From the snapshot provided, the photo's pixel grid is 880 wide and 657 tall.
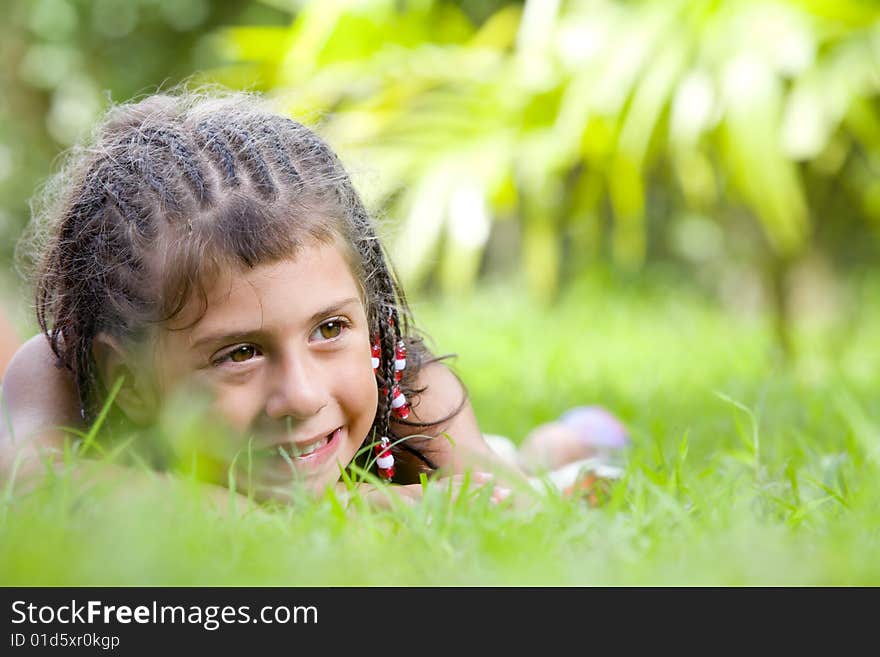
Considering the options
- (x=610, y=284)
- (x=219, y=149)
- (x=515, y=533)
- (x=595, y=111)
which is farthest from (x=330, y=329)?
(x=610, y=284)

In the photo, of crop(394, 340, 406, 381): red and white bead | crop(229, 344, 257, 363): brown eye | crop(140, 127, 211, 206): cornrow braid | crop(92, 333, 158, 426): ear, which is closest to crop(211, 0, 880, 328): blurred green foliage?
crop(394, 340, 406, 381): red and white bead

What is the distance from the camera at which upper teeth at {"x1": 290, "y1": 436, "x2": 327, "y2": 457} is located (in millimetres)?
1919

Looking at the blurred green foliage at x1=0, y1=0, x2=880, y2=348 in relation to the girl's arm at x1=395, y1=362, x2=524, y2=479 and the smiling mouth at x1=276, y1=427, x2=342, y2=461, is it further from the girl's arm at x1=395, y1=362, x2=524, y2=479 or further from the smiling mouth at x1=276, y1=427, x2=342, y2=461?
the smiling mouth at x1=276, y1=427, x2=342, y2=461


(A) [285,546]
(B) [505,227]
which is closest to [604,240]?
(B) [505,227]

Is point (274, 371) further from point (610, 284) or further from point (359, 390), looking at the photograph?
point (610, 284)

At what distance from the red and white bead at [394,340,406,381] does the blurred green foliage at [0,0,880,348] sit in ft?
5.44

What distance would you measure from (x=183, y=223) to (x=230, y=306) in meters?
0.19

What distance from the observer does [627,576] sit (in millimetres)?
1331

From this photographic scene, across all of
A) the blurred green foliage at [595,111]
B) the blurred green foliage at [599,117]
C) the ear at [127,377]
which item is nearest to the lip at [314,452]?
the ear at [127,377]

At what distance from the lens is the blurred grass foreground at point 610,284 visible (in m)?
1.43

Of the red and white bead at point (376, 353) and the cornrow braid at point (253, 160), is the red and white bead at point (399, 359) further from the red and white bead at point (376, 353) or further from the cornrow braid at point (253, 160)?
the cornrow braid at point (253, 160)

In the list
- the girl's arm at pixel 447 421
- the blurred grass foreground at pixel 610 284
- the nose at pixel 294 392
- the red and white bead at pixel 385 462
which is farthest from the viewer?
the girl's arm at pixel 447 421

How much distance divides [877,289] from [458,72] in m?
3.27

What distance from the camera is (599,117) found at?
16.7ft
